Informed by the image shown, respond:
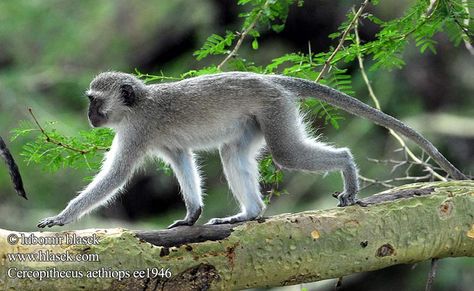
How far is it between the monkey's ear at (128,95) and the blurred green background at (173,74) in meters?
5.24

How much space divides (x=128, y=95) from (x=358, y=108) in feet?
6.17

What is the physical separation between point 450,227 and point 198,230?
180 centimetres

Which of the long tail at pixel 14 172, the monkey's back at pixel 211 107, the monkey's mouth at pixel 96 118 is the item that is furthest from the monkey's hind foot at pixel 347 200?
the long tail at pixel 14 172

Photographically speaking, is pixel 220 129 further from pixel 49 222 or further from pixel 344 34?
pixel 49 222

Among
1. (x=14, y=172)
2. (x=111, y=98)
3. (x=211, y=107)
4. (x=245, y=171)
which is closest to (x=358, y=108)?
(x=245, y=171)

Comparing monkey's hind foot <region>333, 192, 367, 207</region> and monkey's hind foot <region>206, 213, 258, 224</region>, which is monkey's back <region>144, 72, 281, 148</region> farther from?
monkey's hind foot <region>333, 192, 367, 207</region>

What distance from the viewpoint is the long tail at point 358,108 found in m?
6.17

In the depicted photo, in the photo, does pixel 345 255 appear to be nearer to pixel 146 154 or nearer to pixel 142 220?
pixel 146 154

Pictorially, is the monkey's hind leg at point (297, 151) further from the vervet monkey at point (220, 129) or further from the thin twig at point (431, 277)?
the thin twig at point (431, 277)

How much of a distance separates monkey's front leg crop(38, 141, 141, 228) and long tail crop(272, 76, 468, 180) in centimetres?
134

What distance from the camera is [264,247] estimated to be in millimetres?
5191

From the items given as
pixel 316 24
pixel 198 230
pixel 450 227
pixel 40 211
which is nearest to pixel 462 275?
pixel 316 24

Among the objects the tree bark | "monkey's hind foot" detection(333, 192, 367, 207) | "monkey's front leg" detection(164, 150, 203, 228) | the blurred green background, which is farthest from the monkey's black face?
the blurred green background

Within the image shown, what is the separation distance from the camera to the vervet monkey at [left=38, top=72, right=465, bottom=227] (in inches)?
238
